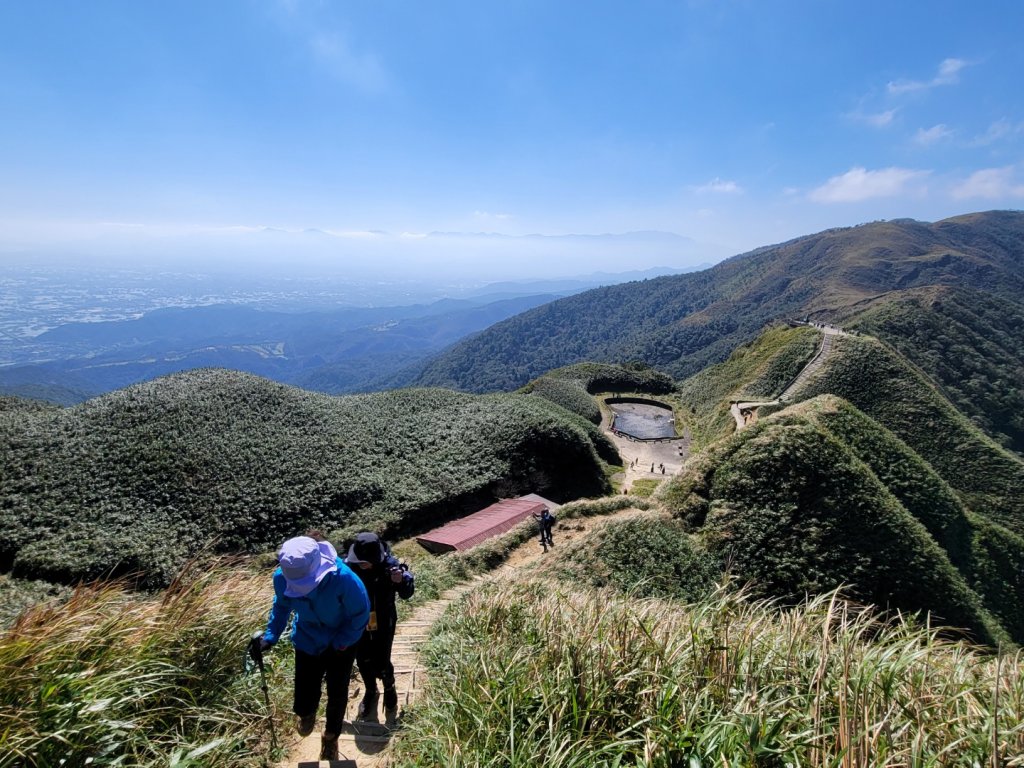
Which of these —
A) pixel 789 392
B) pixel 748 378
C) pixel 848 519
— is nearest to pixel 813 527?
pixel 848 519

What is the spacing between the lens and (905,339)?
51.1 metres

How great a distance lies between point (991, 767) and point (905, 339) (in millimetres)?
61748

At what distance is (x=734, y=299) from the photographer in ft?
487

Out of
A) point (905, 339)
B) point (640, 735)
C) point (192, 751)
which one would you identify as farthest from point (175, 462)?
point (905, 339)

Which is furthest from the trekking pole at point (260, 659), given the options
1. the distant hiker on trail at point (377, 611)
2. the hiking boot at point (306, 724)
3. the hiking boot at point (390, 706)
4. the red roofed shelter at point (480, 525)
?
the red roofed shelter at point (480, 525)

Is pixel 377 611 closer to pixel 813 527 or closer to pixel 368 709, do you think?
pixel 368 709

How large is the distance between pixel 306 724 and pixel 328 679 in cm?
51

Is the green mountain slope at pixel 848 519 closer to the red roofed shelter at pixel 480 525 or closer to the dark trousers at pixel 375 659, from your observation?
the red roofed shelter at pixel 480 525

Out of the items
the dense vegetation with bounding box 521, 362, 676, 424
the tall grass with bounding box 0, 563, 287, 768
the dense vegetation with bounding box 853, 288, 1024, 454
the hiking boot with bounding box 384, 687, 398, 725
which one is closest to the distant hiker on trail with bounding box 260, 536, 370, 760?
the tall grass with bounding box 0, 563, 287, 768

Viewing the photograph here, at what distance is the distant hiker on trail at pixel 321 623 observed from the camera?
137 inches

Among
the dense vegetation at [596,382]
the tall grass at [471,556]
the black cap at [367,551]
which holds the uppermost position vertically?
the black cap at [367,551]

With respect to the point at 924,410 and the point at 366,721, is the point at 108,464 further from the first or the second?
the point at 924,410

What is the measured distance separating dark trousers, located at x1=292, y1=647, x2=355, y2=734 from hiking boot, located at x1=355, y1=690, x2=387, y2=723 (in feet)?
2.01

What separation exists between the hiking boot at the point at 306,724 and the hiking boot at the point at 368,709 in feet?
1.65
